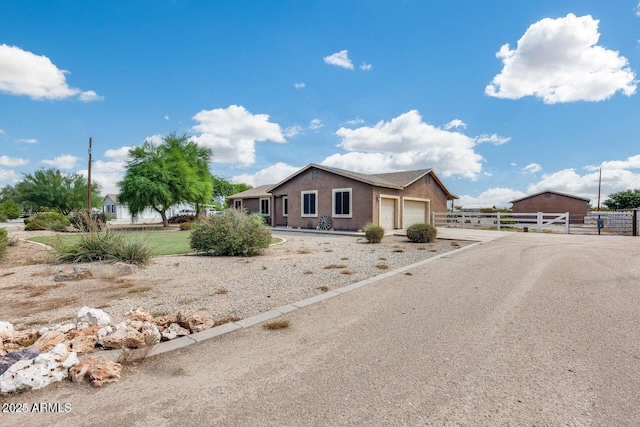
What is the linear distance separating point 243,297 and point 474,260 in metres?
6.80

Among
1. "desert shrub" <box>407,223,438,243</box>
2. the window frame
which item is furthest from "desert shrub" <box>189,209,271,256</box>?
the window frame

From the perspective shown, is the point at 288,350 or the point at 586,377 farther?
the point at 288,350

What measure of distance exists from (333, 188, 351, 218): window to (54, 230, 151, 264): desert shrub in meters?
13.0

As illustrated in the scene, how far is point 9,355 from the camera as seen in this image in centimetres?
282

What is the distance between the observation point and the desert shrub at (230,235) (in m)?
9.91

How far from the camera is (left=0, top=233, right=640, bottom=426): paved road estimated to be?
226 cm

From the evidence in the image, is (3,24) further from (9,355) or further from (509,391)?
(509,391)

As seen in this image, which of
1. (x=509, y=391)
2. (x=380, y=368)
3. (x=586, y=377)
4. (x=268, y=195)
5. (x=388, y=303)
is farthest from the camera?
(x=268, y=195)

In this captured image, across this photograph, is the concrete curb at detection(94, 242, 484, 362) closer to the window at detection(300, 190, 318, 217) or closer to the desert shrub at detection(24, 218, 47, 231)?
the window at detection(300, 190, 318, 217)

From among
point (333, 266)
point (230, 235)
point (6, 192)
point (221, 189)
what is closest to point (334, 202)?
point (230, 235)

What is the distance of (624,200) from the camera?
38.8 metres

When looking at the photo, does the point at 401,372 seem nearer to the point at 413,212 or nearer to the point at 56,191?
the point at 413,212

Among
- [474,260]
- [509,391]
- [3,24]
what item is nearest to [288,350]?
[509,391]

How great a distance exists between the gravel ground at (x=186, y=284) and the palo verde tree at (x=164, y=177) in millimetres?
16352
